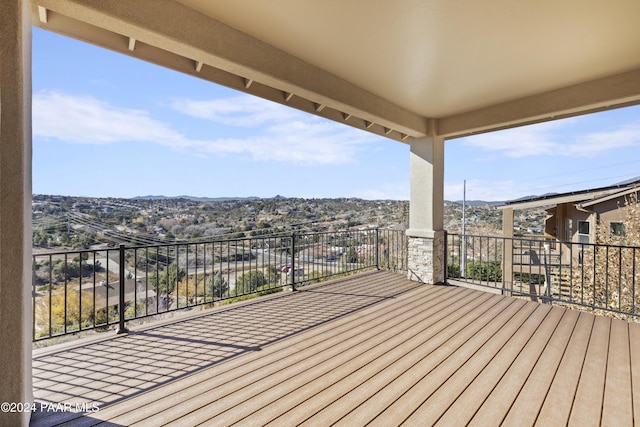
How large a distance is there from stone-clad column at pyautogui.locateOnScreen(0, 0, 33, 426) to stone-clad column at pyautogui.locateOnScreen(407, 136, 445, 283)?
5569 millimetres

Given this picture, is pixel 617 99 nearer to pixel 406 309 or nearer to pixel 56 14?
pixel 406 309

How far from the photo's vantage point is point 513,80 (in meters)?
3.99

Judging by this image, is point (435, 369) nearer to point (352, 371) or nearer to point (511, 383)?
point (511, 383)

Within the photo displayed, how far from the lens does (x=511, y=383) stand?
2459mm

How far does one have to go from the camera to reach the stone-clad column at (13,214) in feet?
5.32

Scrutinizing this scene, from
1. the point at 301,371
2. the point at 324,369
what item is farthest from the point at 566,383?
the point at 301,371

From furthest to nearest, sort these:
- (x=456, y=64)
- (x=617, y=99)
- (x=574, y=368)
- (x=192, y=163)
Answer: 1. (x=192, y=163)
2. (x=617, y=99)
3. (x=456, y=64)
4. (x=574, y=368)

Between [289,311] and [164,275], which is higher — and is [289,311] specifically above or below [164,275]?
below

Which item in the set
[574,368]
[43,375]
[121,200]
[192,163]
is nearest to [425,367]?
[574,368]

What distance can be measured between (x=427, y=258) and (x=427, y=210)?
0.94m

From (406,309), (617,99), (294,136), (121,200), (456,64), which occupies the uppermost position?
(294,136)

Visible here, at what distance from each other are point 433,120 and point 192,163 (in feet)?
45.2

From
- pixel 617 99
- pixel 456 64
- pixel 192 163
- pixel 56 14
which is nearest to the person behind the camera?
pixel 56 14

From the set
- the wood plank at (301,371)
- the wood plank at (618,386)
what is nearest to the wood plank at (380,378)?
the wood plank at (301,371)
